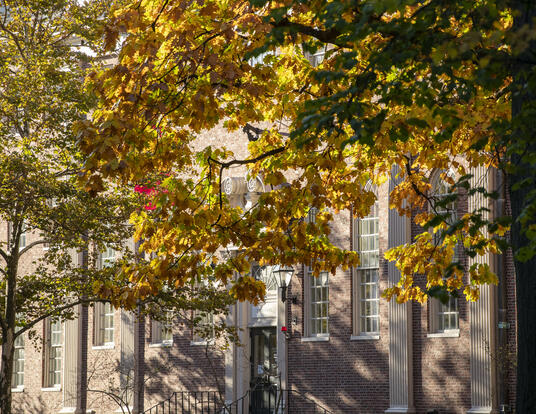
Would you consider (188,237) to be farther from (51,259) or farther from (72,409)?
(72,409)

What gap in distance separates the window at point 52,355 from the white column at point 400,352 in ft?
42.1

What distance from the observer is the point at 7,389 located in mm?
19047

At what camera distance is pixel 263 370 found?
25.2m

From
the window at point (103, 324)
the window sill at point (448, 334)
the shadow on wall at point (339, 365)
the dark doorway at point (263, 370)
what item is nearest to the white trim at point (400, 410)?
the shadow on wall at point (339, 365)

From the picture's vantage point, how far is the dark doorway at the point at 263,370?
24.8 meters

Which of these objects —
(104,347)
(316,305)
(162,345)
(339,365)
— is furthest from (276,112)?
(104,347)

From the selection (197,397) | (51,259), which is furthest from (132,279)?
(197,397)

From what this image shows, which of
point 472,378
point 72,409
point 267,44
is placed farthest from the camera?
point 72,409

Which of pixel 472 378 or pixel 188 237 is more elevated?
pixel 188 237

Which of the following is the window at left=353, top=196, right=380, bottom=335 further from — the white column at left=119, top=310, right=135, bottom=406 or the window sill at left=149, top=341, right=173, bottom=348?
the white column at left=119, top=310, right=135, bottom=406

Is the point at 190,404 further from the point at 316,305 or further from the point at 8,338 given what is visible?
the point at 8,338

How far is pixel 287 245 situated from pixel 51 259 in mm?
8798

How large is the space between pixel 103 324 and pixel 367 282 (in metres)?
10.2

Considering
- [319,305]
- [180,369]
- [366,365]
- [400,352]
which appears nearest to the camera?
[400,352]
